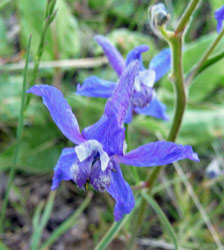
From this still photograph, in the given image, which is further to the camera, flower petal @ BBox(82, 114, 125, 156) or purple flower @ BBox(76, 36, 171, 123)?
purple flower @ BBox(76, 36, 171, 123)

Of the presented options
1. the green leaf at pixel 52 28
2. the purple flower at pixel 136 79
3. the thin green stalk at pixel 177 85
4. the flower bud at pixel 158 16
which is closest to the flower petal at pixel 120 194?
the purple flower at pixel 136 79

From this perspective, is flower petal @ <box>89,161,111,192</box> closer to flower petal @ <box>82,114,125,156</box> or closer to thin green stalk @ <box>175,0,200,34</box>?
flower petal @ <box>82,114,125,156</box>

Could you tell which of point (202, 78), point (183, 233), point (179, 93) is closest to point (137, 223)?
point (183, 233)

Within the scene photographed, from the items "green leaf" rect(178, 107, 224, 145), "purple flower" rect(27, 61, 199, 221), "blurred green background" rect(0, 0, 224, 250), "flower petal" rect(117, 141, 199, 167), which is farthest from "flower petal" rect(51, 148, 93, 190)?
"green leaf" rect(178, 107, 224, 145)

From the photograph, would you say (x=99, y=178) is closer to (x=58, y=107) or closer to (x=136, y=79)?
(x=58, y=107)

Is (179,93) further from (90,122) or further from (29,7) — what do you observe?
(29,7)

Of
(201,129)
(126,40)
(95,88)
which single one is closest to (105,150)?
(95,88)
